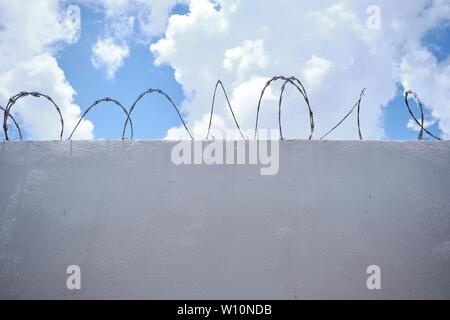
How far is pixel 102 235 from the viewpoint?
2.97 m

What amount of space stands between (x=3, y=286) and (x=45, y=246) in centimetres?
47

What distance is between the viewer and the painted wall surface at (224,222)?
2904 mm

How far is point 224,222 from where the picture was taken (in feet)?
9.73

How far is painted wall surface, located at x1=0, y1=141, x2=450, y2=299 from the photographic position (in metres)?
2.90

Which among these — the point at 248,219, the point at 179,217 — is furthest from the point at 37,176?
the point at 248,219

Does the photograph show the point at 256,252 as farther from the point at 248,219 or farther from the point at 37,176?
the point at 37,176

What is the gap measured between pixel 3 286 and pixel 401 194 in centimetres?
354

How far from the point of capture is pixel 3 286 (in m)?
2.92

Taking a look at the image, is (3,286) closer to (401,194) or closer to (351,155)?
(351,155)
